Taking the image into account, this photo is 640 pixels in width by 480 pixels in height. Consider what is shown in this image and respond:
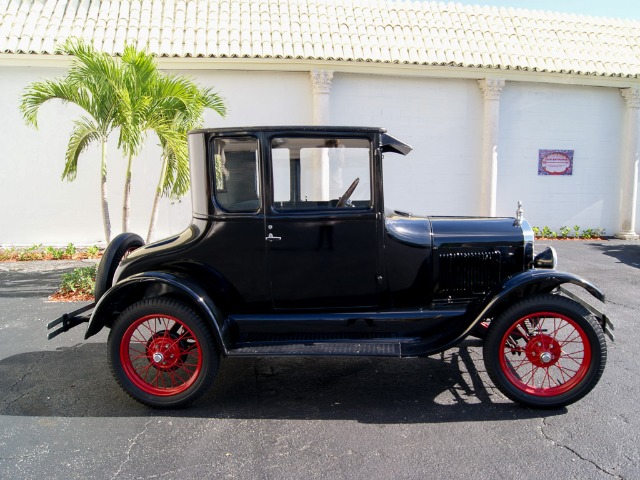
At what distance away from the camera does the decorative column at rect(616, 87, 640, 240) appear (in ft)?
35.1

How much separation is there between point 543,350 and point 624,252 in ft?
24.8

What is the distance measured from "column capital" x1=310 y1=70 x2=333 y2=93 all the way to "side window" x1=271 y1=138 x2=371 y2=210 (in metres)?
6.04

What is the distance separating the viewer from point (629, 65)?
10.7 metres

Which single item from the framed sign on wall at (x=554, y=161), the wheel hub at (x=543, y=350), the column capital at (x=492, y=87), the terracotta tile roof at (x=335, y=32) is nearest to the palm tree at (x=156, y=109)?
the terracotta tile roof at (x=335, y=32)

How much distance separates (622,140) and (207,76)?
9398 mm

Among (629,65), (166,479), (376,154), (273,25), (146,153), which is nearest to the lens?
(166,479)

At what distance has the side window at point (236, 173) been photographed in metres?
3.43

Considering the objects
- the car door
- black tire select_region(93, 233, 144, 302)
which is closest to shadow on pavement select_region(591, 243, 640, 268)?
the car door

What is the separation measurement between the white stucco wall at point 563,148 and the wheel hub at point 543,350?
7860 mm

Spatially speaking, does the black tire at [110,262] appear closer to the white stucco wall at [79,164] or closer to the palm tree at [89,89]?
the palm tree at [89,89]

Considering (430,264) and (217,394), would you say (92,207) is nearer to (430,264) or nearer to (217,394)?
(217,394)

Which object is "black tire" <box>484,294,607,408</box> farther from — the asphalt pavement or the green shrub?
the green shrub

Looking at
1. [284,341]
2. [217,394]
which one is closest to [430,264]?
[284,341]

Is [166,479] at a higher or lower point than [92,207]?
lower
